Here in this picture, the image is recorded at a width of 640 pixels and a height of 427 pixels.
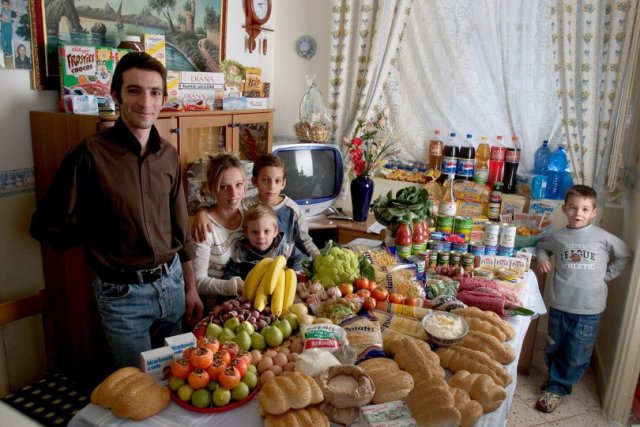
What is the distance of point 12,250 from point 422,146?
8.85 ft

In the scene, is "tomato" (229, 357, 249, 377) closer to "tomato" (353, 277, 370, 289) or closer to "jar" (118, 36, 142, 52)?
"tomato" (353, 277, 370, 289)

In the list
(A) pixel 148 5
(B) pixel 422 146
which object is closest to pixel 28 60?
(A) pixel 148 5

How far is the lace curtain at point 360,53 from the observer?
141 inches

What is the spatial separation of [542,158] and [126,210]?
273 centimetres

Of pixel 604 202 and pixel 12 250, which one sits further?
pixel 604 202

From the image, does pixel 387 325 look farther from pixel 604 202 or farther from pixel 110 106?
pixel 604 202

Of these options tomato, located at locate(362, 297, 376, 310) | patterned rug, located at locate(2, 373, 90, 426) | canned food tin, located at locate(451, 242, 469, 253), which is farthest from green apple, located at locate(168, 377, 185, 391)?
canned food tin, located at locate(451, 242, 469, 253)

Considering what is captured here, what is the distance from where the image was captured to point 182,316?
208 cm

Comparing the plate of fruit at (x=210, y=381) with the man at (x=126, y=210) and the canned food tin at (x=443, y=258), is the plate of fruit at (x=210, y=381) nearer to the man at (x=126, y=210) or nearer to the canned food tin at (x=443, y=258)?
the man at (x=126, y=210)

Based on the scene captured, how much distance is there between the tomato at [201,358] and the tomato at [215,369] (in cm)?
1

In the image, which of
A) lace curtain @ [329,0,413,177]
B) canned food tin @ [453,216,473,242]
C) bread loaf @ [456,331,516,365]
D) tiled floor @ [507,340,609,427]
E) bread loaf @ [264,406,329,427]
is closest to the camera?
bread loaf @ [264,406,329,427]

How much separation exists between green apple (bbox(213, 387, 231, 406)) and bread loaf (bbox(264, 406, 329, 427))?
0.11m

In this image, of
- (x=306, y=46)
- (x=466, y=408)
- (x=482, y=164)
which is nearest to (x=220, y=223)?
(x=466, y=408)

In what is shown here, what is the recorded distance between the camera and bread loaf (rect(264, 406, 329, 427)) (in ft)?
3.94
